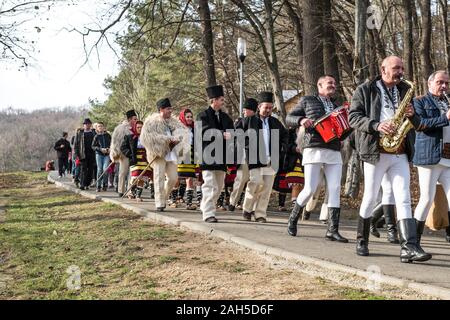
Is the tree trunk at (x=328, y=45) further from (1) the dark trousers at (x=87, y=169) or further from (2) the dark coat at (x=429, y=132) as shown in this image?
(1) the dark trousers at (x=87, y=169)

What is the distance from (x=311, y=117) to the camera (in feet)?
28.6

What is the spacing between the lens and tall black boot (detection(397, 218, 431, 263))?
6832mm

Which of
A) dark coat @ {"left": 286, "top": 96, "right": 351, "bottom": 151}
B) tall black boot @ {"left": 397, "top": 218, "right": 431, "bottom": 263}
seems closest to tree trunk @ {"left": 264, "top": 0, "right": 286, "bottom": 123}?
dark coat @ {"left": 286, "top": 96, "right": 351, "bottom": 151}

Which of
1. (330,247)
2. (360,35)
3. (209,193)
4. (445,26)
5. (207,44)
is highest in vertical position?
(445,26)

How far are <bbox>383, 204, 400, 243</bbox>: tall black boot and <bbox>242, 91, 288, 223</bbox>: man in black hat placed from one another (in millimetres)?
2596

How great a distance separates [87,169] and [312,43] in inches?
350

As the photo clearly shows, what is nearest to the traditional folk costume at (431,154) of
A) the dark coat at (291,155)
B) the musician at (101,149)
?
the dark coat at (291,155)

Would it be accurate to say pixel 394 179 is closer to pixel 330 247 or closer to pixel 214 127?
pixel 330 247

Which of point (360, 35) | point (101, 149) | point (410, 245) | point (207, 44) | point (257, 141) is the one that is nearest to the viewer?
point (410, 245)

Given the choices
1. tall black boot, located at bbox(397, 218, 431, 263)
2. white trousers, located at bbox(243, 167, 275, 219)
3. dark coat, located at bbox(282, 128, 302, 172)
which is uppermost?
dark coat, located at bbox(282, 128, 302, 172)

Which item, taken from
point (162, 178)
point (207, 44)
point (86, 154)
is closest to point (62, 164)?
point (86, 154)

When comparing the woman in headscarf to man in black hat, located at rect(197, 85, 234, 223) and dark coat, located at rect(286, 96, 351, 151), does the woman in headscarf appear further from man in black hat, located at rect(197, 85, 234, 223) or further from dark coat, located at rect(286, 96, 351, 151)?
dark coat, located at rect(286, 96, 351, 151)

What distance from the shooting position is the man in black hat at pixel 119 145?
1579cm
